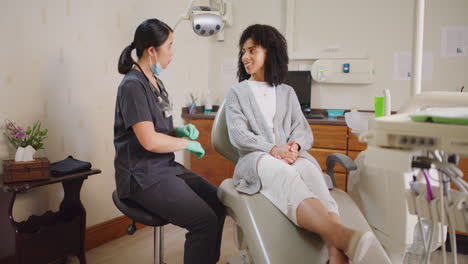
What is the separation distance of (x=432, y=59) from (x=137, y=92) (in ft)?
7.99

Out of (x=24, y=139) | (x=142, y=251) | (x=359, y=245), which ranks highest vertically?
(x=24, y=139)

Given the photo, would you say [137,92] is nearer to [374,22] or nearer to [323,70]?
[323,70]

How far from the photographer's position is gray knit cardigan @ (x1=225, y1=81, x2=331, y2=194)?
1.62 metres

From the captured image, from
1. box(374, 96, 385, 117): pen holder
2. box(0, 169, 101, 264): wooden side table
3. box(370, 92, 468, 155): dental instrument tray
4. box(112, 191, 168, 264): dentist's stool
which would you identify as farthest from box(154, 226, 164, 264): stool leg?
box(370, 92, 468, 155): dental instrument tray

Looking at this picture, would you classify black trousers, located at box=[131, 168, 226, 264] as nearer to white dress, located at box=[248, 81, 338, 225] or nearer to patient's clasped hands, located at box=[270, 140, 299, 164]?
white dress, located at box=[248, 81, 338, 225]

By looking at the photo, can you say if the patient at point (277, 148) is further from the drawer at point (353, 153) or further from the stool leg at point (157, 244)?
the drawer at point (353, 153)

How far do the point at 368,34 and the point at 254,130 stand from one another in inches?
73.2

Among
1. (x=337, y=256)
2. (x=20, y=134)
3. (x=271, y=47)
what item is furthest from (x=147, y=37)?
(x=337, y=256)

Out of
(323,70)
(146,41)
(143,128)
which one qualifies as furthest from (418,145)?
(323,70)

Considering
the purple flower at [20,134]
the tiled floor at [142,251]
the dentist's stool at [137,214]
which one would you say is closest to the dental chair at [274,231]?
the dentist's stool at [137,214]

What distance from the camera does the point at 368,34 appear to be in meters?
3.12

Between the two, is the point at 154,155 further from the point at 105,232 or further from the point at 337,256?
the point at 105,232

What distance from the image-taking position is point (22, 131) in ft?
5.88

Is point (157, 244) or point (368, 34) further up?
point (368, 34)
